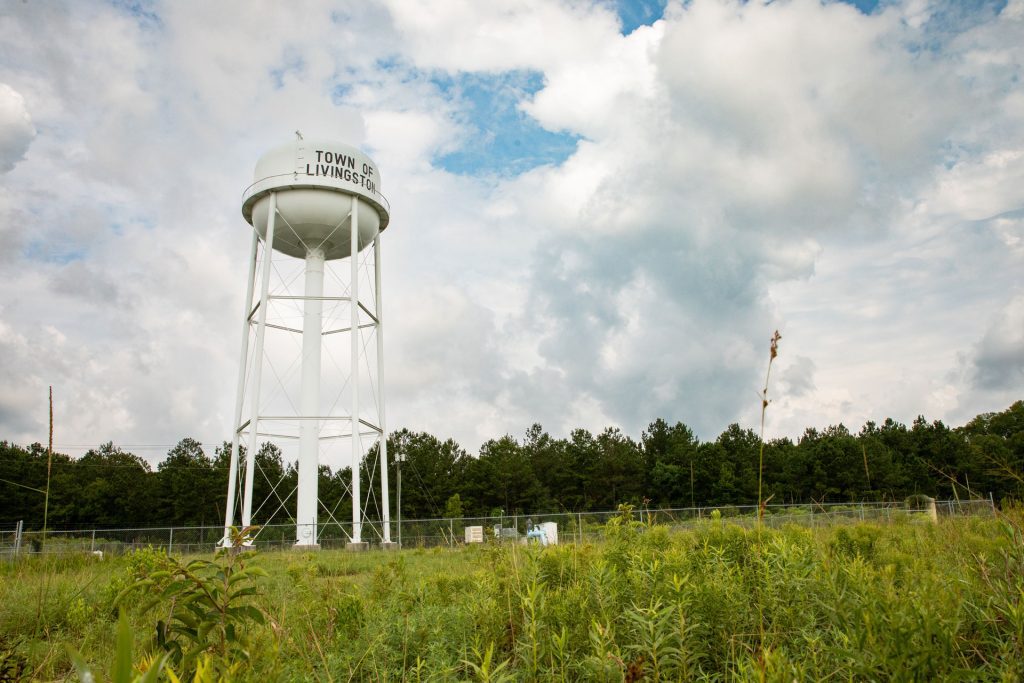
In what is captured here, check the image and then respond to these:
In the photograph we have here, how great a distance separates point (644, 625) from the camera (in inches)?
97.4

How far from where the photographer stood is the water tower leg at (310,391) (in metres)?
23.1

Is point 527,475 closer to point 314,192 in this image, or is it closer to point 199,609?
point 314,192

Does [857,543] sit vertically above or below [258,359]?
below

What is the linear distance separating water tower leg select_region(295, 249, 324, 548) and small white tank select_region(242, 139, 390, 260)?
1.11 metres

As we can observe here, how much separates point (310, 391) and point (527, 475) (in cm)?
3819

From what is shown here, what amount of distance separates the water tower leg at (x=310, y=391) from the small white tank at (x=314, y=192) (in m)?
1.11

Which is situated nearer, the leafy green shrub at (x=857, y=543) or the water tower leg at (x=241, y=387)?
Result: the leafy green shrub at (x=857, y=543)

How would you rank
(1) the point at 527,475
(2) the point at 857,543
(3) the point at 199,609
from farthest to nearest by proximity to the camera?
(1) the point at 527,475, (2) the point at 857,543, (3) the point at 199,609

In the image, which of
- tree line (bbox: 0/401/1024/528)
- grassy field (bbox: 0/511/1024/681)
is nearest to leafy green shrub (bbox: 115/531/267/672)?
grassy field (bbox: 0/511/1024/681)

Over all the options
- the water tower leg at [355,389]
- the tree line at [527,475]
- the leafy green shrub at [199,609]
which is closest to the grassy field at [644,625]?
the leafy green shrub at [199,609]

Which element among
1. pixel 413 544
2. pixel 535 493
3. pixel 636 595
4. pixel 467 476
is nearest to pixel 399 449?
pixel 467 476

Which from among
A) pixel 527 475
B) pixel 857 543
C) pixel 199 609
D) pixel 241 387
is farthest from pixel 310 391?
pixel 527 475

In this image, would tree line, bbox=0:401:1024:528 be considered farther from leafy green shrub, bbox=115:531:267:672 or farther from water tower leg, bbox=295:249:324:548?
leafy green shrub, bbox=115:531:267:672

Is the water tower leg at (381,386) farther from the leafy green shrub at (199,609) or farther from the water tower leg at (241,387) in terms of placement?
the leafy green shrub at (199,609)
